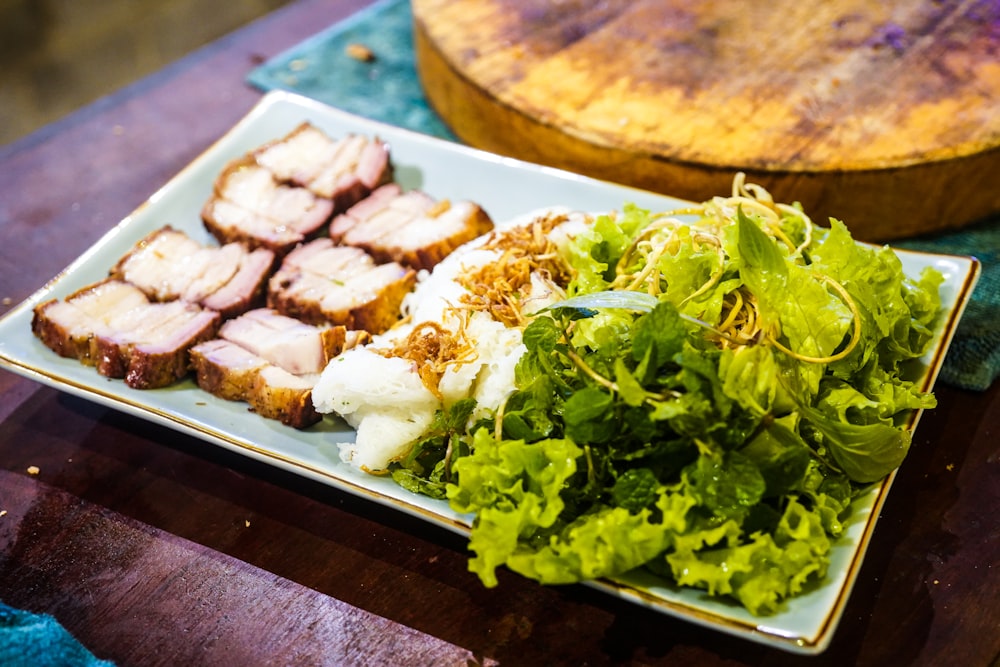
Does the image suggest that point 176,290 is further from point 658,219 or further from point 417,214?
point 658,219

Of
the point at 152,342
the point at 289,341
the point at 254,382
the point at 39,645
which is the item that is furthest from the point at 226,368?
the point at 39,645

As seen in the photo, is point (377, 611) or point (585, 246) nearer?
point (377, 611)

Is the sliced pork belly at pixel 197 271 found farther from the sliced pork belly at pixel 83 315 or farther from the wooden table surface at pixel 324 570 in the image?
the wooden table surface at pixel 324 570

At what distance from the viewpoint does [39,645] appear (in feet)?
6.46

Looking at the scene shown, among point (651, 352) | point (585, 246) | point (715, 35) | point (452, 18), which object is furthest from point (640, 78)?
point (651, 352)

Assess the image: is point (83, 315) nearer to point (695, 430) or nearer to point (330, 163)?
point (330, 163)

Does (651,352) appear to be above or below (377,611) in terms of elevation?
above

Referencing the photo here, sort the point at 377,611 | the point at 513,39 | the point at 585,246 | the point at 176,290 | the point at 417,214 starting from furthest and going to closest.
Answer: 1. the point at 513,39
2. the point at 417,214
3. the point at 176,290
4. the point at 585,246
5. the point at 377,611

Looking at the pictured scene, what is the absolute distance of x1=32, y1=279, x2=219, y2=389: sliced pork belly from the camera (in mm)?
2672

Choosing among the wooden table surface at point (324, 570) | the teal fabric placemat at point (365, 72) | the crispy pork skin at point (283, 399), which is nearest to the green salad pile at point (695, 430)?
the wooden table surface at point (324, 570)

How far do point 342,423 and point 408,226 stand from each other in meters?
0.94

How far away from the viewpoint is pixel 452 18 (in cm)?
395

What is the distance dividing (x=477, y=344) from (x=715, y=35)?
2.14m

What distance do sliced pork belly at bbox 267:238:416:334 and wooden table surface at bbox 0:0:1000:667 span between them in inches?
22.0
